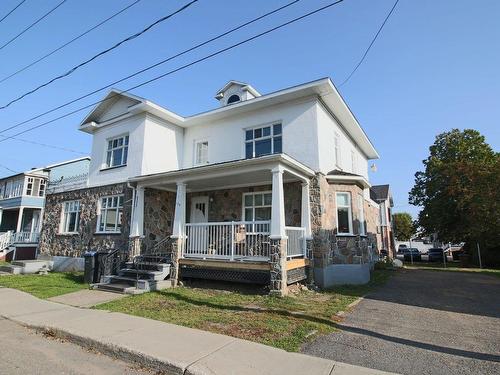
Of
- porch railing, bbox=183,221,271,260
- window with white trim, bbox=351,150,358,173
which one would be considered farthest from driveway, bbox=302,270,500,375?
window with white trim, bbox=351,150,358,173

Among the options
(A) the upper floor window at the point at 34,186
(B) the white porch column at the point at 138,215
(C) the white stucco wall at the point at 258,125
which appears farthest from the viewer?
(A) the upper floor window at the point at 34,186

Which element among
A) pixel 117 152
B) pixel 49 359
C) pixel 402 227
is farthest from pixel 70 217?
pixel 402 227

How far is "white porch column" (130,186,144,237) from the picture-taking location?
1212cm

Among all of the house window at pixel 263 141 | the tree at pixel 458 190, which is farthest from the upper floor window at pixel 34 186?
the tree at pixel 458 190

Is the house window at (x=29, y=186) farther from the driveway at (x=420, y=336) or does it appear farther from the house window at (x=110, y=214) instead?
the driveway at (x=420, y=336)

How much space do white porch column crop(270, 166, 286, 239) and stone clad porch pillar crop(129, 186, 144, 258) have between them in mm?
5803

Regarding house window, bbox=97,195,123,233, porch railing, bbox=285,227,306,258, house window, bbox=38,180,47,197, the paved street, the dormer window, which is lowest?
the paved street

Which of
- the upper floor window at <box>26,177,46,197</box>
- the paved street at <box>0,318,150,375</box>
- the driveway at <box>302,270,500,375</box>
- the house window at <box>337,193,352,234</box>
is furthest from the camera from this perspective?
the upper floor window at <box>26,177,46,197</box>

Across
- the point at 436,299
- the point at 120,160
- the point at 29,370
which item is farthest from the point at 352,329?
the point at 120,160

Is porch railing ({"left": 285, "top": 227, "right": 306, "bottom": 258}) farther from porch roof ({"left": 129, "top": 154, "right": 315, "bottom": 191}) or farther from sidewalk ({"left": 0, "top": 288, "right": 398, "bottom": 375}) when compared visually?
sidewalk ({"left": 0, "top": 288, "right": 398, "bottom": 375})

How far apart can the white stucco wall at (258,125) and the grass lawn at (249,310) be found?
15.9 ft

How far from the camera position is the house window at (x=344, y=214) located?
11538 mm

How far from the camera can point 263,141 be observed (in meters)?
12.5

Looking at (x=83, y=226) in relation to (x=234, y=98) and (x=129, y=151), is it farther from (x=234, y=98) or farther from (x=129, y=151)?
(x=234, y=98)
